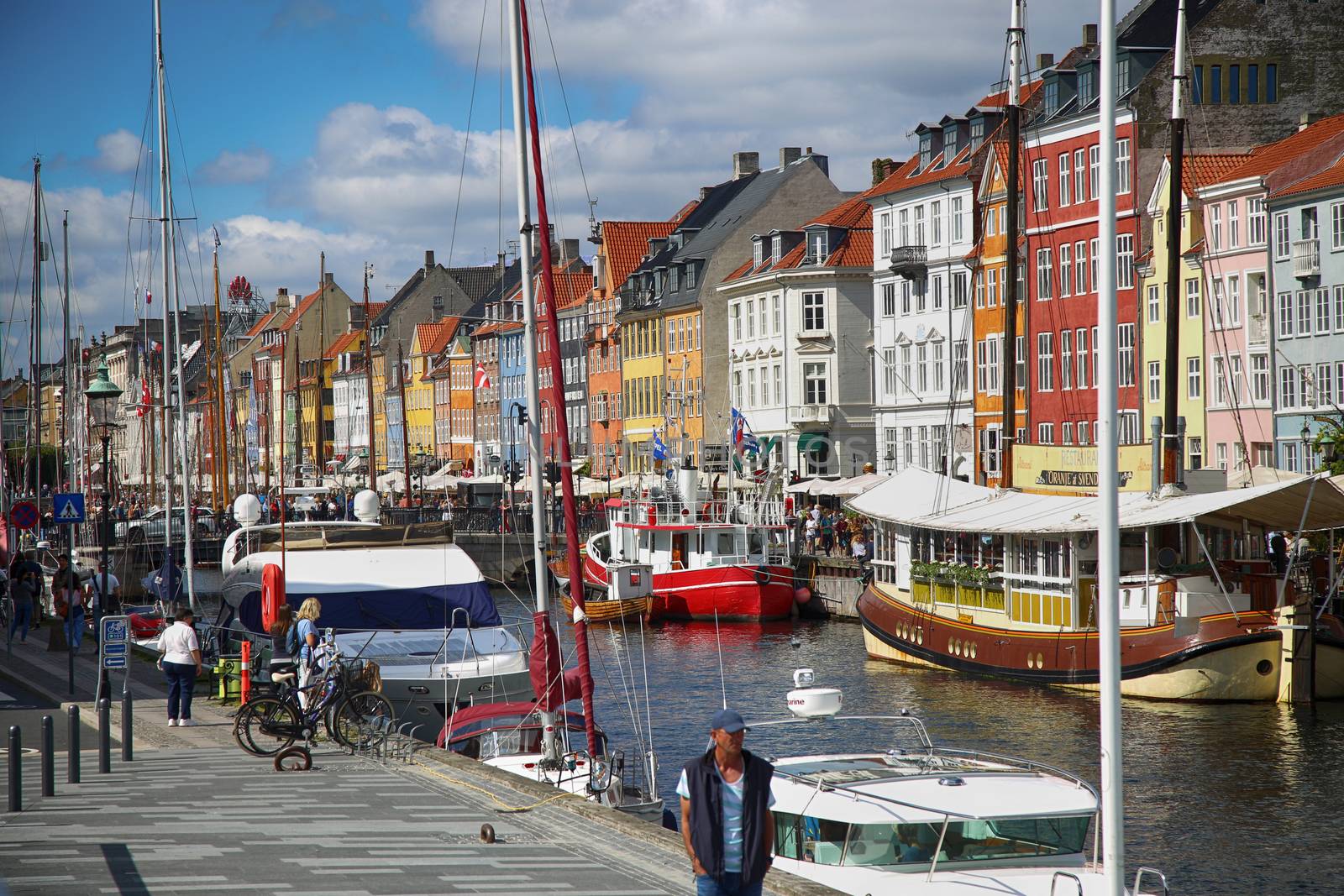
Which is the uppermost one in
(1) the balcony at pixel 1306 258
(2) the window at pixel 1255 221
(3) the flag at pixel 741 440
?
(2) the window at pixel 1255 221

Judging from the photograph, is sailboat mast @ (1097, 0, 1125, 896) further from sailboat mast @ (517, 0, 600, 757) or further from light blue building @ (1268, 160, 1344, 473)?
light blue building @ (1268, 160, 1344, 473)

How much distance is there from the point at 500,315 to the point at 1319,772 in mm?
94809

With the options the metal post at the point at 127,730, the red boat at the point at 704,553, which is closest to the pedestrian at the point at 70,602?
the metal post at the point at 127,730

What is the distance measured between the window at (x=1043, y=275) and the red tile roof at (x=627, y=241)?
41195 mm

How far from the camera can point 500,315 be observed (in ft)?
385

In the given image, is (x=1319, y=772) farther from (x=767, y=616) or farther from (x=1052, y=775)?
(x=767, y=616)

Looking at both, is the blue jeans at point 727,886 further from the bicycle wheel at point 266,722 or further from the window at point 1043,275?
the window at point 1043,275

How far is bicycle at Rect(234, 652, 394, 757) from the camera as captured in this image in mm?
19531

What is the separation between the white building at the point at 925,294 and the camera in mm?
70562

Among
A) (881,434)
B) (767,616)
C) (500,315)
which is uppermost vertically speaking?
(500,315)

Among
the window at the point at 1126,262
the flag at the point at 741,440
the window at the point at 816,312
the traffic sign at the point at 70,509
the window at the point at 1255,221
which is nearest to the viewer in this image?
the traffic sign at the point at 70,509

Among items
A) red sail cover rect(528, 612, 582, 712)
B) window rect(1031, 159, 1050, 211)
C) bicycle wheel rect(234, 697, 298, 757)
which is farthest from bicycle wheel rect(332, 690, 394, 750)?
window rect(1031, 159, 1050, 211)

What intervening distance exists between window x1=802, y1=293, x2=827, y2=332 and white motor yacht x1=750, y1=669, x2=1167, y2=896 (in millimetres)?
66790

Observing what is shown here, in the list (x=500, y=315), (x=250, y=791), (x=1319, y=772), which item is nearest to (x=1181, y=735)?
(x=1319, y=772)
